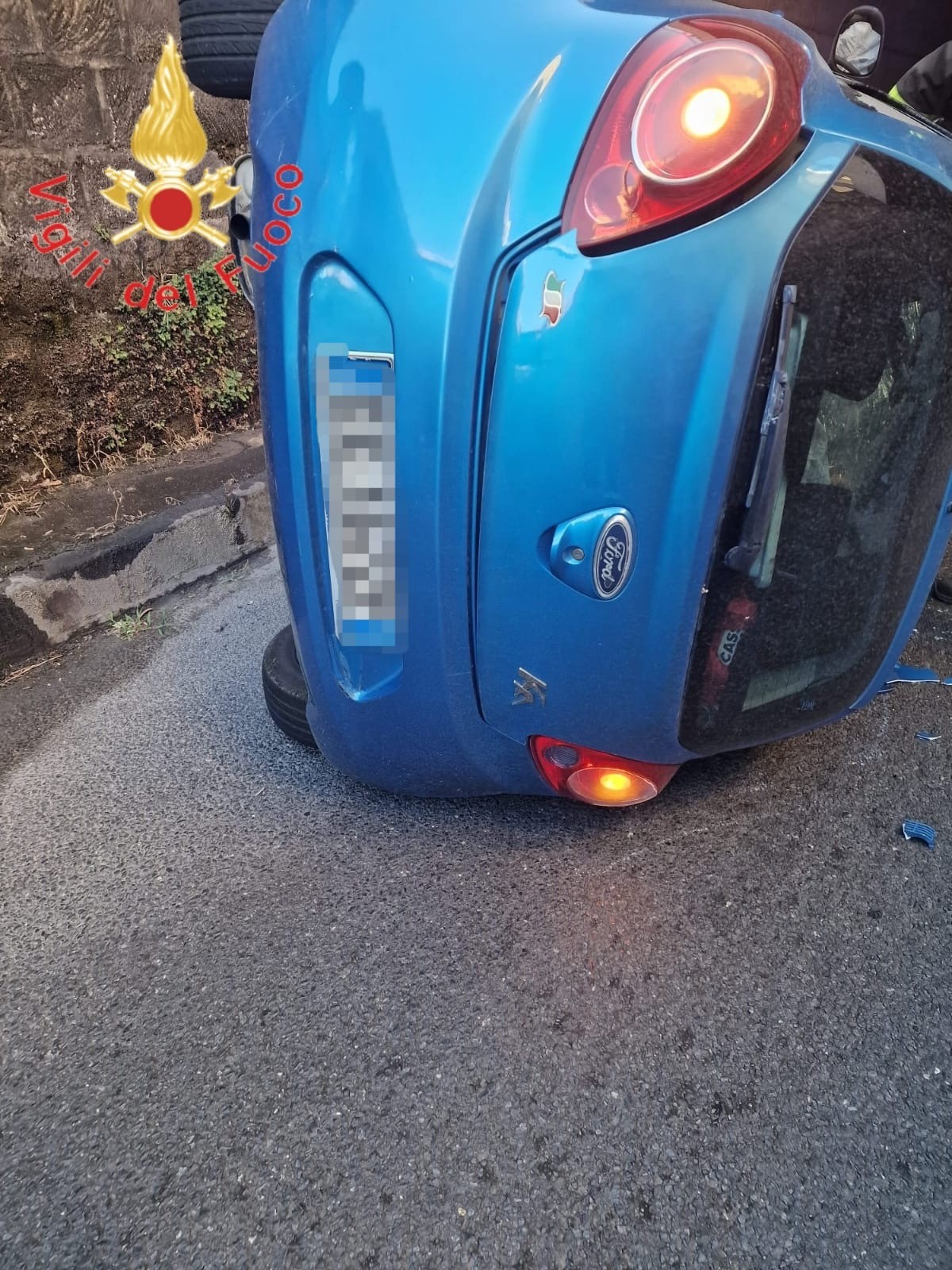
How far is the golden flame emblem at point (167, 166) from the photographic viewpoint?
132 inches

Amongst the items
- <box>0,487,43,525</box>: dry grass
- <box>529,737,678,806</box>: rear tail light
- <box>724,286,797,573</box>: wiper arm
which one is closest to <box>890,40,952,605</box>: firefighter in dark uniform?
<box>724,286,797,573</box>: wiper arm

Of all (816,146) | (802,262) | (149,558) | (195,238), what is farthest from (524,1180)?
(195,238)

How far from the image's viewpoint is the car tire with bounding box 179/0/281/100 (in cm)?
183

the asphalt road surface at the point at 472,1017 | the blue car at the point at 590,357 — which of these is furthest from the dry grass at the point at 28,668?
the blue car at the point at 590,357

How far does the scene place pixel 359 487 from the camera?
4.98 feet

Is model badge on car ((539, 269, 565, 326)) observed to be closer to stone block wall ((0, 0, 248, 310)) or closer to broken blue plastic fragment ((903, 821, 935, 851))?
broken blue plastic fragment ((903, 821, 935, 851))

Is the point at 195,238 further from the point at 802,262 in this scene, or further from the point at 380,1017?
the point at 380,1017

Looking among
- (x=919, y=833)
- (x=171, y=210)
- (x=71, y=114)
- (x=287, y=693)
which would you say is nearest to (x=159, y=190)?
(x=171, y=210)

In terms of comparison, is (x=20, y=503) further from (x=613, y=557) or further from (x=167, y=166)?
(x=613, y=557)

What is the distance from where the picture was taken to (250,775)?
2.17 m

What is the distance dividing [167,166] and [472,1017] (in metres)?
3.50

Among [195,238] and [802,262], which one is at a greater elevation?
[802,262]

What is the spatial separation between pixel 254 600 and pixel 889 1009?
2.37m

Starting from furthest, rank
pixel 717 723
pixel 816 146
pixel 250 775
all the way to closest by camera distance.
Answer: pixel 250 775
pixel 717 723
pixel 816 146
